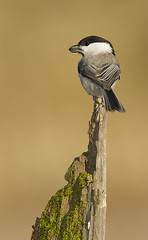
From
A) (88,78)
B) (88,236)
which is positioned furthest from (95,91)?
(88,236)

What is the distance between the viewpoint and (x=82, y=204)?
2.37m

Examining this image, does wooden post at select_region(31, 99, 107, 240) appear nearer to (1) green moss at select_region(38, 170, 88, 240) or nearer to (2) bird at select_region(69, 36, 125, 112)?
(1) green moss at select_region(38, 170, 88, 240)

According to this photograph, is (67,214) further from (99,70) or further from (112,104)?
(99,70)

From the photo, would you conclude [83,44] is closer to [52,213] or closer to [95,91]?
[95,91]

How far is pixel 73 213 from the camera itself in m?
2.40

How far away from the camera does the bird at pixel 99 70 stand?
12.6 feet

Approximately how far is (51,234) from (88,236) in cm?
27

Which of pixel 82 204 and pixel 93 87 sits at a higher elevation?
pixel 93 87

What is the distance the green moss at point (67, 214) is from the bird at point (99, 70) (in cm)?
104

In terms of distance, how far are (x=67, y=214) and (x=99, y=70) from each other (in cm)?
214

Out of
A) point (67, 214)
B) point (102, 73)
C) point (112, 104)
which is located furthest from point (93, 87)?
point (67, 214)

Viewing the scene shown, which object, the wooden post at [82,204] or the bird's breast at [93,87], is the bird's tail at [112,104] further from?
the wooden post at [82,204]

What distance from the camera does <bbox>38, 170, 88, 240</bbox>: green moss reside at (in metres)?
2.38

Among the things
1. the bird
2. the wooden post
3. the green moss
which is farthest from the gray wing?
the green moss
